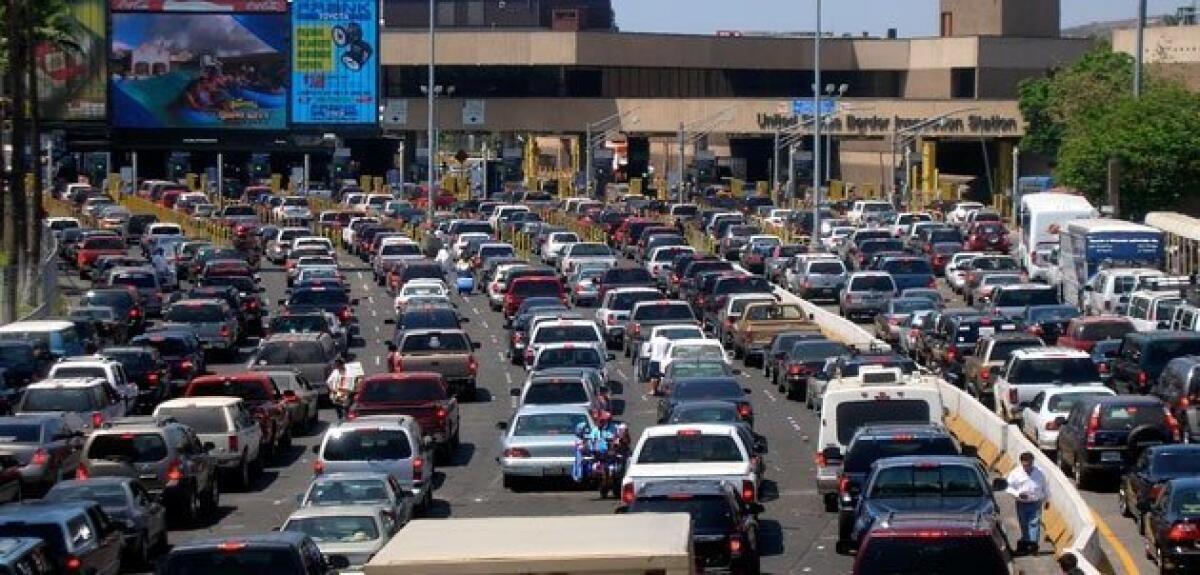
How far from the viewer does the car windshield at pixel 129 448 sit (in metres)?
32.6

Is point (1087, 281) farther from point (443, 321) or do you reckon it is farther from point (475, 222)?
point (475, 222)

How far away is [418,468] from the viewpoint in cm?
3319

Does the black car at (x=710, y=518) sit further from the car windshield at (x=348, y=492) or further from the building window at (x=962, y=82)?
the building window at (x=962, y=82)

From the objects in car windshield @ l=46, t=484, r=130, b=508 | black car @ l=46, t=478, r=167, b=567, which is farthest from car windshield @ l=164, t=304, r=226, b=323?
car windshield @ l=46, t=484, r=130, b=508

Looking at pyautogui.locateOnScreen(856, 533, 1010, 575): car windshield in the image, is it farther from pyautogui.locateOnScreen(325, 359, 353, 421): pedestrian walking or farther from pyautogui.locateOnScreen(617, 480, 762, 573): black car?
pyautogui.locateOnScreen(325, 359, 353, 421): pedestrian walking

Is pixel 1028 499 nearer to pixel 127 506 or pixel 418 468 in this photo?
pixel 418 468

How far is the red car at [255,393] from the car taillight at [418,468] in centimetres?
709

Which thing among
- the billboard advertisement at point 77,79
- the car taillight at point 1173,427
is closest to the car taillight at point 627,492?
the car taillight at point 1173,427

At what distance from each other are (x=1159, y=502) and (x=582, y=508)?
27.9 feet

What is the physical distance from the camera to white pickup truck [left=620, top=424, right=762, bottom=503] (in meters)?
30.3

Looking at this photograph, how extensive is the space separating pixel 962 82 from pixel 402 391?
98325mm

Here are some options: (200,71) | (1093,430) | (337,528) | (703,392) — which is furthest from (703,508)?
(200,71)

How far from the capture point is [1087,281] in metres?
59.4

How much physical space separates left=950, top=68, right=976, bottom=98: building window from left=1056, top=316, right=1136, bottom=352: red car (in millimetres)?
85723
